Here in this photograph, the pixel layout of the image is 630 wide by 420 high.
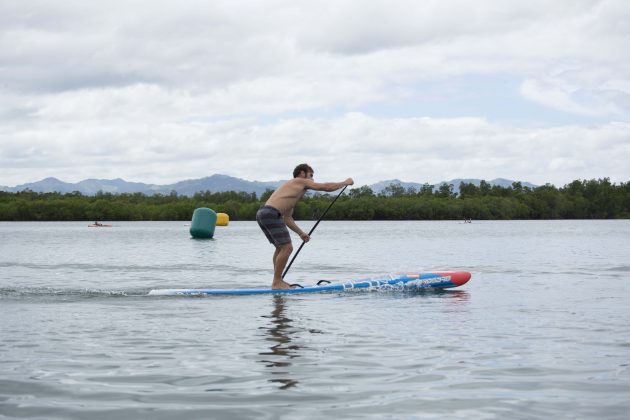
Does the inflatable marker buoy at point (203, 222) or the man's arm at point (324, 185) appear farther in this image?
the inflatable marker buoy at point (203, 222)

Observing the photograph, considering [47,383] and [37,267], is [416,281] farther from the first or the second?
[37,267]

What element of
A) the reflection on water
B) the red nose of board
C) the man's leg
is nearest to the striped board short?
the man's leg

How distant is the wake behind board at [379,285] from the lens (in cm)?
1545

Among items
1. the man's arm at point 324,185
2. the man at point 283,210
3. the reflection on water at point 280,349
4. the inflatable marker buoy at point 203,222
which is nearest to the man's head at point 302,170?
the man at point 283,210

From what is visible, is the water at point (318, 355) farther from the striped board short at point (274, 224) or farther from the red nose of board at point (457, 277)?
the striped board short at point (274, 224)

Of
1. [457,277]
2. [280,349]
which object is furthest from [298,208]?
[280,349]

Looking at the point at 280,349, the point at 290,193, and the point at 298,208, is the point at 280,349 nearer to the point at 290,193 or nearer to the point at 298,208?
the point at 290,193

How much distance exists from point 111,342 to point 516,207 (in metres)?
193

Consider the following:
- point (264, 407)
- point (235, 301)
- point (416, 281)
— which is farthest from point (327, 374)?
point (416, 281)

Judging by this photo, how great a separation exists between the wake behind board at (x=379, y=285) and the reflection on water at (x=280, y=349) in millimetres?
2549

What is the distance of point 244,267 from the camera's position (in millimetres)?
26219

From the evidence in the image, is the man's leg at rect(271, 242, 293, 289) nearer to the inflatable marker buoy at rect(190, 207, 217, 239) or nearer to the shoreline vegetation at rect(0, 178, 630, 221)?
the inflatable marker buoy at rect(190, 207, 217, 239)

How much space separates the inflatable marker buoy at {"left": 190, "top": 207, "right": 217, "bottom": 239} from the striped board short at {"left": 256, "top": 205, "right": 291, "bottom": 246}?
126 feet

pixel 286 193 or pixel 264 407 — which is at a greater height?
pixel 286 193
